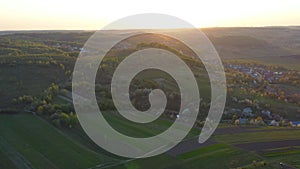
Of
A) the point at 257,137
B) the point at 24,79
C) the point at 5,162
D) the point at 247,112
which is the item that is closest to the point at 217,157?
the point at 257,137

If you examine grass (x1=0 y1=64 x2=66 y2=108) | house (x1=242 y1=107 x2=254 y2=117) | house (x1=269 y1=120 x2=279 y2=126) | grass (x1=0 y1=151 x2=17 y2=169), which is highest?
grass (x1=0 y1=64 x2=66 y2=108)

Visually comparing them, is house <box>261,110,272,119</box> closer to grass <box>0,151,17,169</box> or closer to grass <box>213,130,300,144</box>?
grass <box>213,130,300,144</box>

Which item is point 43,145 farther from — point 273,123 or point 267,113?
point 267,113

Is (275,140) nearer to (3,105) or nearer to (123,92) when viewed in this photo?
(123,92)

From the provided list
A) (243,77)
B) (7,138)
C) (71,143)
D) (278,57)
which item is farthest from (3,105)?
(278,57)

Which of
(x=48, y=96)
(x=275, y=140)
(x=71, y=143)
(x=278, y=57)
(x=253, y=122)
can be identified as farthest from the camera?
(x=278, y=57)

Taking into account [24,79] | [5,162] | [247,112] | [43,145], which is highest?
[24,79]

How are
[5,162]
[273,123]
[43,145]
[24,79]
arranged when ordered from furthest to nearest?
1. [24,79]
2. [273,123]
3. [43,145]
4. [5,162]

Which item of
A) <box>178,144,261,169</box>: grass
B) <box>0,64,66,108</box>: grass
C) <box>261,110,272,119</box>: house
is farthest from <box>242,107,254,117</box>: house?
<box>0,64,66,108</box>: grass
